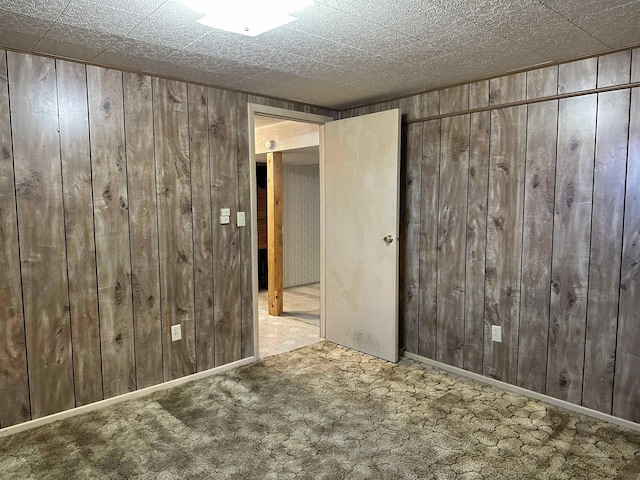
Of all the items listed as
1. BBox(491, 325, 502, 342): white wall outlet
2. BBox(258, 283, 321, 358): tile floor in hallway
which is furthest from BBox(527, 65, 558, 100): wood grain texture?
BBox(258, 283, 321, 358): tile floor in hallway

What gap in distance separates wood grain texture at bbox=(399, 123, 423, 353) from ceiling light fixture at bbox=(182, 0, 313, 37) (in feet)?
6.07

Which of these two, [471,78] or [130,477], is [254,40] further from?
[130,477]

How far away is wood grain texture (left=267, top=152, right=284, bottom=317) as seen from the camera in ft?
17.0

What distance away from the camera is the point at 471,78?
308 cm

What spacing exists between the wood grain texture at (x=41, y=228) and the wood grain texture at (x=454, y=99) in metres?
2.64

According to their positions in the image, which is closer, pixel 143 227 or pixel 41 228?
pixel 41 228

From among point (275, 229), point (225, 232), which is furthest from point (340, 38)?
point (275, 229)

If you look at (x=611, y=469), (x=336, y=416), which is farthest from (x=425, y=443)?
(x=611, y=469)

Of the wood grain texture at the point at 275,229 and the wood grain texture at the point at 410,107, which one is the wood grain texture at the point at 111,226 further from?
the wood grain texture at the point at 275,229

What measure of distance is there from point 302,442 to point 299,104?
2.76m

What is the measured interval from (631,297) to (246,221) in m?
2.64

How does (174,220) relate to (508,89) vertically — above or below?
below

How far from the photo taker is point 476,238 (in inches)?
128

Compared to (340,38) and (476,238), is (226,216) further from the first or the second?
(476,238)
